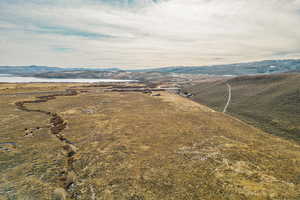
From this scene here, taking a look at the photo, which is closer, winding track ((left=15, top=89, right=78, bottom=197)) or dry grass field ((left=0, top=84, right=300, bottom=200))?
dry grass field ((left=0, top=84, right=300, bottom=200))

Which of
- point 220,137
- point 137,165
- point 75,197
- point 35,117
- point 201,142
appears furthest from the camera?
point 35,117

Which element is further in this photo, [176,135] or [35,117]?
[35,117]

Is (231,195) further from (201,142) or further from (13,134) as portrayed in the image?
(13,134)

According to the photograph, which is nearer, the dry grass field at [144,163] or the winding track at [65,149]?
the dry grass field at [144,163]

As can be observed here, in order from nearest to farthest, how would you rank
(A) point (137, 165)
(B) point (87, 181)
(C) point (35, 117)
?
(B) point (87, 181), (A) point (137, 165), (C) point (35, 117)

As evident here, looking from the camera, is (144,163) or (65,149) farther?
(65,149)

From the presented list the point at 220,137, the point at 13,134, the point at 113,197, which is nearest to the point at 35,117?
the point at 13,134

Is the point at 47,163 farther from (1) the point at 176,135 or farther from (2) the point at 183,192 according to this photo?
(1) the point at 176,135

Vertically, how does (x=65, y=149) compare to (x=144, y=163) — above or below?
above
